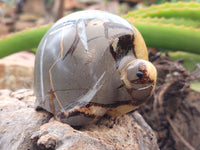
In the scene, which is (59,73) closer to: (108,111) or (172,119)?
(108,111)

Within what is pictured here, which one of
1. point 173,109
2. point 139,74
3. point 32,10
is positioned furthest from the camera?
point 32,10

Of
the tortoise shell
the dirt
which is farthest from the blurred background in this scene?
the tortoise shell

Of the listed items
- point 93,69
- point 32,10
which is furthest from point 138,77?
point 32,10

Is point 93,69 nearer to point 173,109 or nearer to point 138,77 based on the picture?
point 138,77

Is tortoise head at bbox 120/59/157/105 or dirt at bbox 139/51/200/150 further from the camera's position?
dirt at bbox 139/51/200/150

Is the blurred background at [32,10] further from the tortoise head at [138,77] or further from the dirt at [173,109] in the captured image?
the tortoise head at [138,77]

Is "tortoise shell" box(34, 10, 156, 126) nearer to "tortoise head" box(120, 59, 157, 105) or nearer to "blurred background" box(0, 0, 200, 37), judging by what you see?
"tortoise head" box(120, 59, 157, 105)

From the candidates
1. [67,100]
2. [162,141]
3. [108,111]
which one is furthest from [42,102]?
[162,141]
